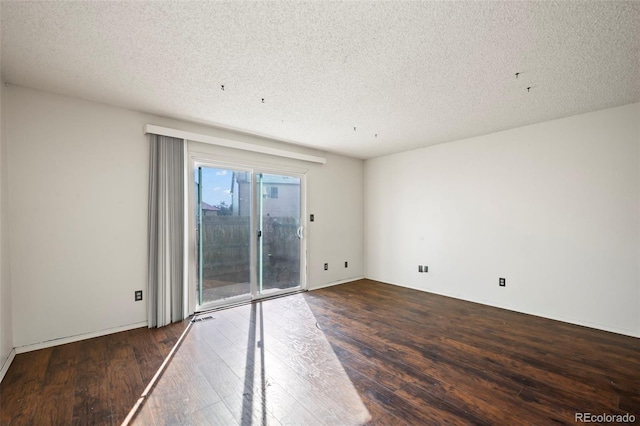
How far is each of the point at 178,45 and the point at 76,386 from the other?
8.65 ft

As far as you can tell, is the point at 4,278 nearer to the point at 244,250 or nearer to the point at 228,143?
the point at 244,250

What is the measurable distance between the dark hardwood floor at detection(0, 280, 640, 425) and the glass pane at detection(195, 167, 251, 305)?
0.60 metres

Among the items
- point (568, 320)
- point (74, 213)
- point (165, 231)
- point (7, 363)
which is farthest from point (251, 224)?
point (568, 320)

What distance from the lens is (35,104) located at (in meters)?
2.63

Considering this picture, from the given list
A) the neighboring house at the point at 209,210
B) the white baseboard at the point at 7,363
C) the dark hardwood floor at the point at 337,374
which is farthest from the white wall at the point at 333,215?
the white baseboard at the point at 7,363

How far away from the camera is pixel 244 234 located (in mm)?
4160

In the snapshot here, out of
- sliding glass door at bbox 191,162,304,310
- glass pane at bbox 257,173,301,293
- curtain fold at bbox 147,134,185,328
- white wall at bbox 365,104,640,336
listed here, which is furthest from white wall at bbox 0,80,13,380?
white wall at bbox 365,104,640,336

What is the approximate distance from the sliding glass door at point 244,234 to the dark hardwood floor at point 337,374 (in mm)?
641

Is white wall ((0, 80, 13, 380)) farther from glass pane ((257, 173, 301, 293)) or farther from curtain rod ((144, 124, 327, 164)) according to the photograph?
glass pane ((257, 173, 301, 293))

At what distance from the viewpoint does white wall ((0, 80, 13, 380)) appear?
2.23m

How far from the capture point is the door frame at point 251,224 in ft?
11.7

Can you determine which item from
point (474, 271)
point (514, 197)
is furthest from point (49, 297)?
point (514, 197)

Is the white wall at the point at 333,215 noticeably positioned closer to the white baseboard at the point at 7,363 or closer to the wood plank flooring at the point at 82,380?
the wood plank flooring at the point at 82,380

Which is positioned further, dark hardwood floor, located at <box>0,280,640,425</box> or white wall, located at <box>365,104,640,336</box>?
white wall, located at <box>365,104,640,336</box>
